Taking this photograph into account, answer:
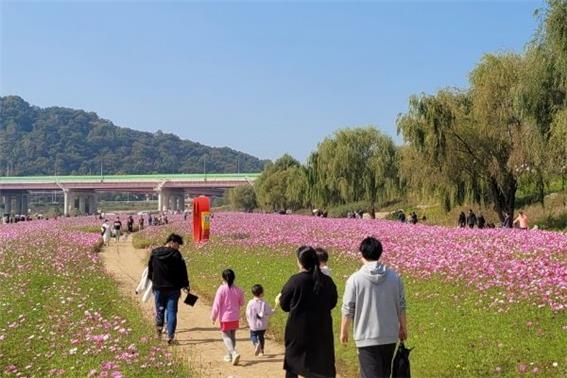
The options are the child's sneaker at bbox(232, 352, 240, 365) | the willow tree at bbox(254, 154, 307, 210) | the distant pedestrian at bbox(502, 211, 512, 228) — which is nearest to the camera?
the child's sneaker at bbox(232, 352, 240, 365)

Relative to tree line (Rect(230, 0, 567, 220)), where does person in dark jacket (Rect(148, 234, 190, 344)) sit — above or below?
below

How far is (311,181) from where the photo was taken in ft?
190

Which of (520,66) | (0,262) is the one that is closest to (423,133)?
(520,66)

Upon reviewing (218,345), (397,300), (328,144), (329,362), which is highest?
(328,144)

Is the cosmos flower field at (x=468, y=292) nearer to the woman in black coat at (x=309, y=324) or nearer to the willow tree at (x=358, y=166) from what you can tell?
the woman in black coat at (x=309, y=324)

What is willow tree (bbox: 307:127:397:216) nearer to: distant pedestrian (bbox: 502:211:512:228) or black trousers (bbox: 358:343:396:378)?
distant pedestrian (bbox: 502:211:512:228)

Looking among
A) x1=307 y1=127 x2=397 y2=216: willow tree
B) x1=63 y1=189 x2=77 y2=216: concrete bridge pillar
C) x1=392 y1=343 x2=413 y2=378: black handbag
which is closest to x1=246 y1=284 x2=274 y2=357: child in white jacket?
x1=392 y1=343 x2=413 y2=378: black handbag

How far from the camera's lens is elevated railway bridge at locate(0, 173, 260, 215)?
363 ft

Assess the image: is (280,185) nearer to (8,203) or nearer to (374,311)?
(8,203)

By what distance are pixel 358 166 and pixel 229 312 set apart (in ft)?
143

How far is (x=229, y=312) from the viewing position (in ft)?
28.3

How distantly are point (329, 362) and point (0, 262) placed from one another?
45.1 feet

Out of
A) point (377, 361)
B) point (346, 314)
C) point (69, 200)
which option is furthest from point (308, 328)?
point (69, 200)

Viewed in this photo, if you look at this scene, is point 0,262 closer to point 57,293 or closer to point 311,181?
point 57,293
